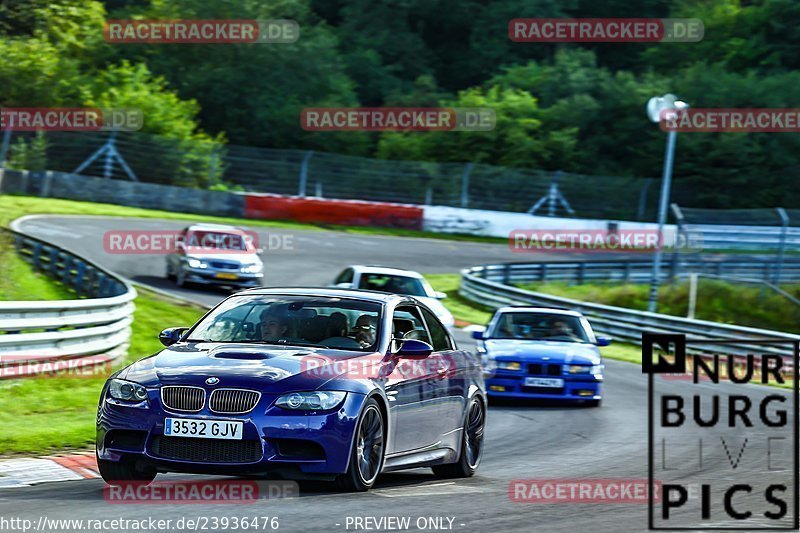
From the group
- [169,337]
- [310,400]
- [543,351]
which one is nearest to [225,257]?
[543,351]

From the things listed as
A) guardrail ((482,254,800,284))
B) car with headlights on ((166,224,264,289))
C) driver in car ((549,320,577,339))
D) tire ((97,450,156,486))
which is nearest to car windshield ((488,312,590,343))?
driver in car ((549,320,577,339))

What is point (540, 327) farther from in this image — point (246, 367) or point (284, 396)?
point (284, 396)

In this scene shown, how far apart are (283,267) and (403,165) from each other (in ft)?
50.8

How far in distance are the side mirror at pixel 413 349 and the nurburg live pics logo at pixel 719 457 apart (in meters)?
1.61

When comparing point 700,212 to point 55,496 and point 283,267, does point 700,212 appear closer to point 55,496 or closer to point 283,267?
point 283,267

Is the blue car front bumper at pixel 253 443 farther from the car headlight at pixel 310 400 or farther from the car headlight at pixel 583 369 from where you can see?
the car headlight at pixel 583 369

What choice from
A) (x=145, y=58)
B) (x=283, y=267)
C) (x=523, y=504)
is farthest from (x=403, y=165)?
(x=523, y=504)

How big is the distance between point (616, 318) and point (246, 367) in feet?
75.4

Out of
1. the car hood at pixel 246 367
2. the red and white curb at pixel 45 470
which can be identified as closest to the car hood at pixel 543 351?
the red and white curb at pixel 45 470

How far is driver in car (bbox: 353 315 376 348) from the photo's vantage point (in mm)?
9562

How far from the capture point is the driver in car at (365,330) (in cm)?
956

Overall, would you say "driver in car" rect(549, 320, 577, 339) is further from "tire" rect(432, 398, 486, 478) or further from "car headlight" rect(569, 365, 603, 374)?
"tire" rect(432, 398, 486, 478)

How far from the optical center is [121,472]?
8.66 meters

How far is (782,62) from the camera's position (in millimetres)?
68125
